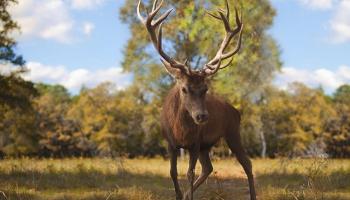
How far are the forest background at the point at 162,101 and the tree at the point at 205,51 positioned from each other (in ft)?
0.15

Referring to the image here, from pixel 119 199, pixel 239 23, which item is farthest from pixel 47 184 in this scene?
pixel 239 23

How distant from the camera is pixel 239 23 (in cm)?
731

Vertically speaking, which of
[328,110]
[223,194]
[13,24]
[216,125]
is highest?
[13,24]

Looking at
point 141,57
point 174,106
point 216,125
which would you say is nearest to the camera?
point 174,106

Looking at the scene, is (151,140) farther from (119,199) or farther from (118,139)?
(119,199)

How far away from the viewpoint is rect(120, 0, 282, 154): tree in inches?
Result: 667

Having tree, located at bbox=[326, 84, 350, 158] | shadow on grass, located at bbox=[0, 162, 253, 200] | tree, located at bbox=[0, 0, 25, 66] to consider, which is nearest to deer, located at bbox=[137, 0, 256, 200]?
shadow on grass, located at bbox=[0, 162, 253, 200]

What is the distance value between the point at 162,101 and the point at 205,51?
16.3 feet

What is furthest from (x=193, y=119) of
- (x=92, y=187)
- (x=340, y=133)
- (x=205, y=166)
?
(x=340, y=133)

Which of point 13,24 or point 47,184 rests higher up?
point 13,24

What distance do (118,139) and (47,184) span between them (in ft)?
77.4

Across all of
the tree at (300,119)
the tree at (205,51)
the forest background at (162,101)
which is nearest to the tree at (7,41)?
the forest background at (162,101)

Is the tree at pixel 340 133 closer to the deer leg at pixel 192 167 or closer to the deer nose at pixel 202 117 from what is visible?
the deer leg at pixel 192 167

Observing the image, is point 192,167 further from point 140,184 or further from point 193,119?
point 140,184
